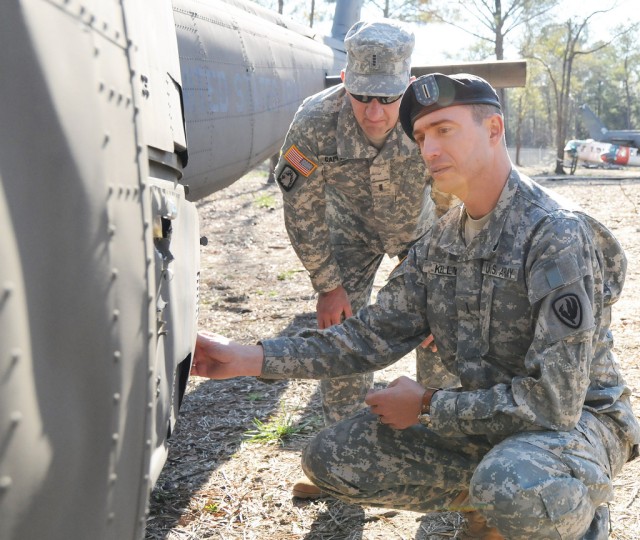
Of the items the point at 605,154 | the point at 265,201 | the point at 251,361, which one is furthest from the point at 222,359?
the point at 605,154

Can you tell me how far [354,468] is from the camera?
2594mm

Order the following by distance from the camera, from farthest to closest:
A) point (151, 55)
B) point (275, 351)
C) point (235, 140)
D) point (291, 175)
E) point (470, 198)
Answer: point (235, 140) < point (291, 175) < point (275, 351) < point (470, 198) < point (151, 55)

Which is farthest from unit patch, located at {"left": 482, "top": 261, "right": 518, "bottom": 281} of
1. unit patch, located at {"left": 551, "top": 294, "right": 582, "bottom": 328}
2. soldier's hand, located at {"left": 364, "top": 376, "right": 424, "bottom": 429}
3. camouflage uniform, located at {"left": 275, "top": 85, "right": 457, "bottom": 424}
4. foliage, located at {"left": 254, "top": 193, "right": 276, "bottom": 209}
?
foliage, located at {"left": 254, "top": 193, "right": 276, "bottom": 209}

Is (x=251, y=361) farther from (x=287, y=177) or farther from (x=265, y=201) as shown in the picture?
(x=265, y=201)

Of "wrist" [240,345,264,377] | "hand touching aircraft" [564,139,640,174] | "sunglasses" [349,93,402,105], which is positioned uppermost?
"sunglasses" [349,93,402,105]

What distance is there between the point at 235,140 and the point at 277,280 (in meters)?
2.58

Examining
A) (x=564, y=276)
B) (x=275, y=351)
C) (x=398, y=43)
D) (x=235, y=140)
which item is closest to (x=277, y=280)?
(x=235, y=140)

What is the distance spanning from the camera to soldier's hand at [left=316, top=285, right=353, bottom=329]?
3732mm

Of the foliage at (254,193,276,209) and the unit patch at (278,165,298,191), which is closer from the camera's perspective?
the unit patch at (278,165,298,191)

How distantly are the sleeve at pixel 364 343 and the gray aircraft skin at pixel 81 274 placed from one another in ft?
2.55

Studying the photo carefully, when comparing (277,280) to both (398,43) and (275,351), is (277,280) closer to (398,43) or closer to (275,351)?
(398,43)

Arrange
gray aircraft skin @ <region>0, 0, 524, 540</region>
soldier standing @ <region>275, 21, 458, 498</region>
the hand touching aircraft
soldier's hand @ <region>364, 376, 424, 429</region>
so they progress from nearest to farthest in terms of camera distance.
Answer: gray aircraft skin @ <region>0, 0, 524, 540</region>
soldier's hand @ <region>364, 376, 424, 429</region>
soldier standing @ <region>275, 21, 458, 498</region>
the hand touching aircraft

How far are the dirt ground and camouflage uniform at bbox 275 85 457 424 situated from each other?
1.58 feet

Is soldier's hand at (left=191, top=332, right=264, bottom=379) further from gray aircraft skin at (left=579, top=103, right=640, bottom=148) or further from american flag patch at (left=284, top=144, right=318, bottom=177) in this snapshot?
gray aircraft skin at (left=579, top=103, right=640, bottom=148)
